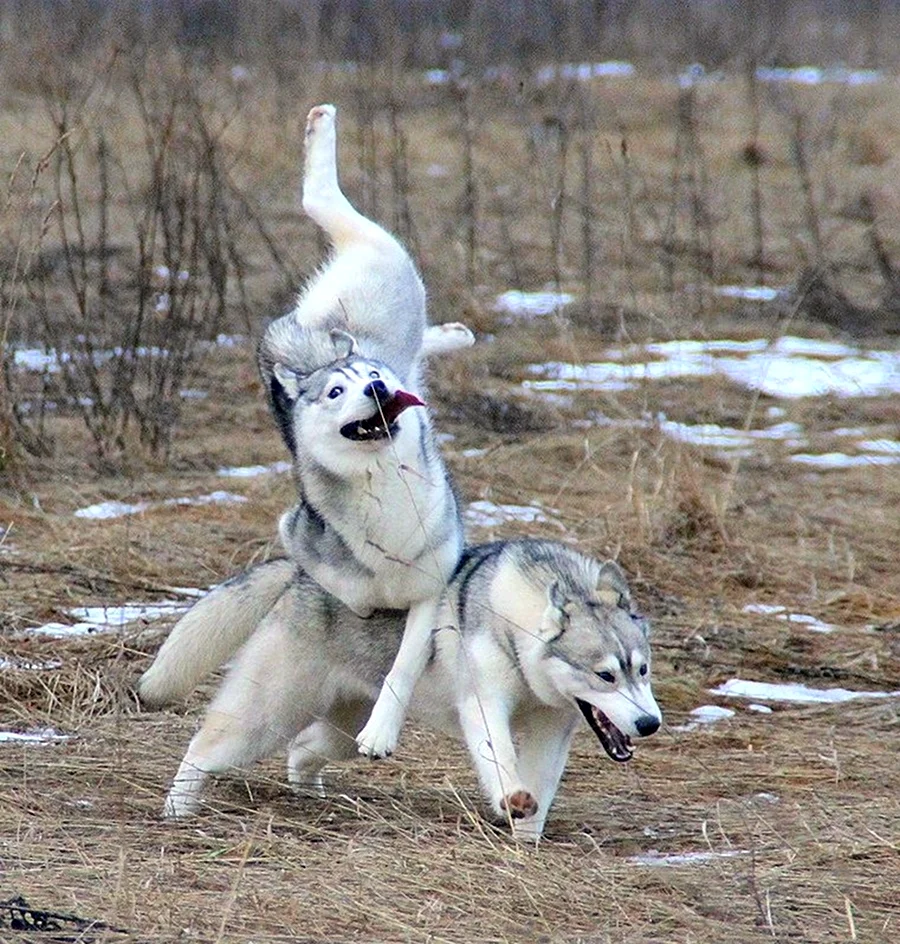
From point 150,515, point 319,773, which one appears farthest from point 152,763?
point 150,515

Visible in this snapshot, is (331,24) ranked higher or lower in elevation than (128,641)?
higher

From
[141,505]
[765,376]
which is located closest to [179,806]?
[141,505]

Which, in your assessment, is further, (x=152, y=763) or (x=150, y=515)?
(x=150, y=515)

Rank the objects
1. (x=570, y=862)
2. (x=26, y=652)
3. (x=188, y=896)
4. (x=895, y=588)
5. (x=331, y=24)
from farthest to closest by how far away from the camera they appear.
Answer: (x=331, y=24)
(x=895, y=588)
(x=26, y=652)
(x=570, y=862)
(x=188, y=896)

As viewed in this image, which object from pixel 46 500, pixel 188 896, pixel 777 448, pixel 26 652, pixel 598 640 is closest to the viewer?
pixel 188 896

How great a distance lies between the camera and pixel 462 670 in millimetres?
4973

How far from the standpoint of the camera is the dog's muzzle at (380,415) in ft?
16.0

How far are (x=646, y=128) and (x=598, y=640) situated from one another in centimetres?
1551

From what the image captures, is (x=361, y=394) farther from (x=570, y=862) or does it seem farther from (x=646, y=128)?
(x=646, y=128)

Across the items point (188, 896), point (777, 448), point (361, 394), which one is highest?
point (361, 394)

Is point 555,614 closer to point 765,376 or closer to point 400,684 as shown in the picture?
point 400,684

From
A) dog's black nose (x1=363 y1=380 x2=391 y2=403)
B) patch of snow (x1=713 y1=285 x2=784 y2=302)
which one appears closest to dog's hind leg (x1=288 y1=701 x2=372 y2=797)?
dog's black nose (x1=363 y1=380 x2=391 y2=403)

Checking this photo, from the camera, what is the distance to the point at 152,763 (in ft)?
17.4

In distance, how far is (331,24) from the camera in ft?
63.9
